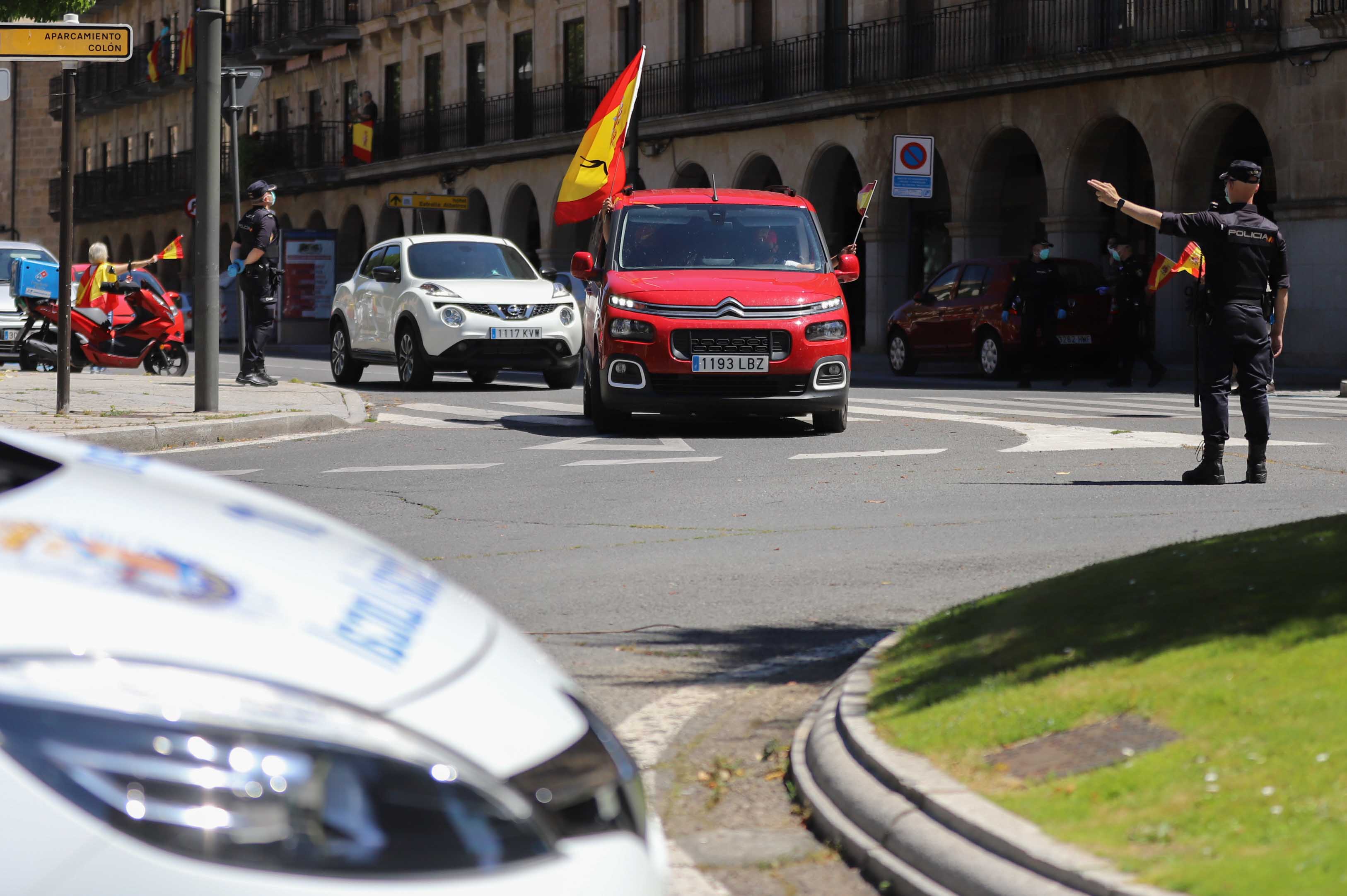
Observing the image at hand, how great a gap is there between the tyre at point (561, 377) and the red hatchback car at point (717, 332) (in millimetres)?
5646

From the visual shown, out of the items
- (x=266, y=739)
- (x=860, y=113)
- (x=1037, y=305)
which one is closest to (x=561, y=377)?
(x=1037, y=305)

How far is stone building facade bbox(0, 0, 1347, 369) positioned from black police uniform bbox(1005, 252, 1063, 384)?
4985 millimetres

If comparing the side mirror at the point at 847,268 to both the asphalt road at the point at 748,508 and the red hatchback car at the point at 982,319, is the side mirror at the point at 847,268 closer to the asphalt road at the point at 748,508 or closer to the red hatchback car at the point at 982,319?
the asphalt road at the point at 748,508

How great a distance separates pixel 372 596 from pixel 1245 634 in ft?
9.68

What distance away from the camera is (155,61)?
217ft

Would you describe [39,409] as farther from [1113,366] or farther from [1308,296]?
[1308,296]

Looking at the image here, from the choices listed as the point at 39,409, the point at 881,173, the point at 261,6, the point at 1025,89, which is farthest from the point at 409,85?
→ the point at 39,409

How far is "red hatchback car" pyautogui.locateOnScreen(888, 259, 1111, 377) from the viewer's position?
1023 inches

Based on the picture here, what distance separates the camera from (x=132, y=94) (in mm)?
70625

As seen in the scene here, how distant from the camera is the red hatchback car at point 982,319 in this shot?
25984 mm

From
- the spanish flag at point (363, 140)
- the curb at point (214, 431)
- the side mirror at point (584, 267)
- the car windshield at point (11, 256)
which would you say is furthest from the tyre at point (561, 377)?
the spanish flag at point (363, 140)

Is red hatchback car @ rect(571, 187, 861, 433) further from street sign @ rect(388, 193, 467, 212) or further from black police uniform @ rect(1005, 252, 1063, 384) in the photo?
street sign @ rect(388, 193, 467, 212)

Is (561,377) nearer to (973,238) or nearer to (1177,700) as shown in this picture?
(973,238)

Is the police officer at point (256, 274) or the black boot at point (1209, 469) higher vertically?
the police officer at point (256, 274)
